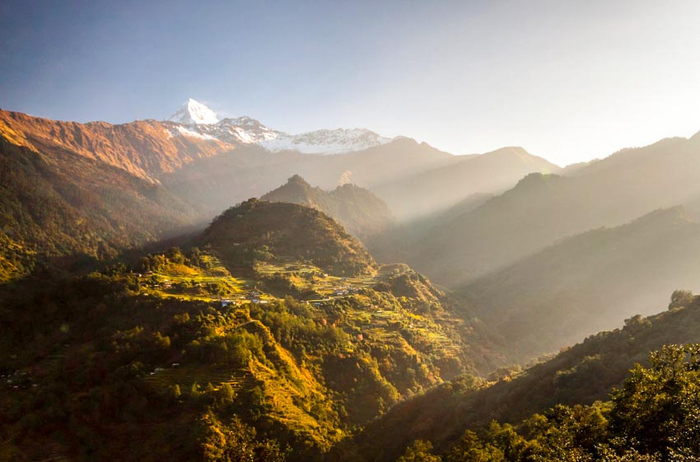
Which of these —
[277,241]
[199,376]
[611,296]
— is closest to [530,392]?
[199,376]

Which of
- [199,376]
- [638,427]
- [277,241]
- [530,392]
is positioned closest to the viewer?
[638,427]

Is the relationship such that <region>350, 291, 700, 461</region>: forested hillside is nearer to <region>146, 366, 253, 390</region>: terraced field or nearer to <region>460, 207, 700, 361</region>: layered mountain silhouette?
<region>146, 366, 253, 390</region>: terraced field

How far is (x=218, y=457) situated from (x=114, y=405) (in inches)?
936

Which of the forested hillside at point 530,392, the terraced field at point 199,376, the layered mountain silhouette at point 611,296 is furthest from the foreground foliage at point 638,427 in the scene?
the layered mountain silhouette at point 611,296

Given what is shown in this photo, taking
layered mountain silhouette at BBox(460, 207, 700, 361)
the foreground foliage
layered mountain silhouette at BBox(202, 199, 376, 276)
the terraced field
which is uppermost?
layered mountain silhouette at BBox(202, 199, 376, 276)

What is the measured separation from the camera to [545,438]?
4031 cm

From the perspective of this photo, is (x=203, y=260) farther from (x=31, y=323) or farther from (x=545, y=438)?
(x=545, y=438)

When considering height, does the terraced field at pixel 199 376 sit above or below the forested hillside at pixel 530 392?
above

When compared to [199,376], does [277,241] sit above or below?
above

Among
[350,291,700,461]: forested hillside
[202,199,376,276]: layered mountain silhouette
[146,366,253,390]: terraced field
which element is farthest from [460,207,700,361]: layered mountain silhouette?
[146,366,253,390]: terraced field

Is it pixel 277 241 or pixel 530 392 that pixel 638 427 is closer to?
pixel 530 392

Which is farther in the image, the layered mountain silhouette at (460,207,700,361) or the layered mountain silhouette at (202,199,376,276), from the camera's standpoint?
the layered mountain silhouette at (460,207,700,361)

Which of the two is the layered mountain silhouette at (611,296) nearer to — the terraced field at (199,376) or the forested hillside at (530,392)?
the forested hillside at (530,392)

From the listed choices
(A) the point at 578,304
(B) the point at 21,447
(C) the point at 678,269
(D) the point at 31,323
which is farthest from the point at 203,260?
(C) the point at 678,269
